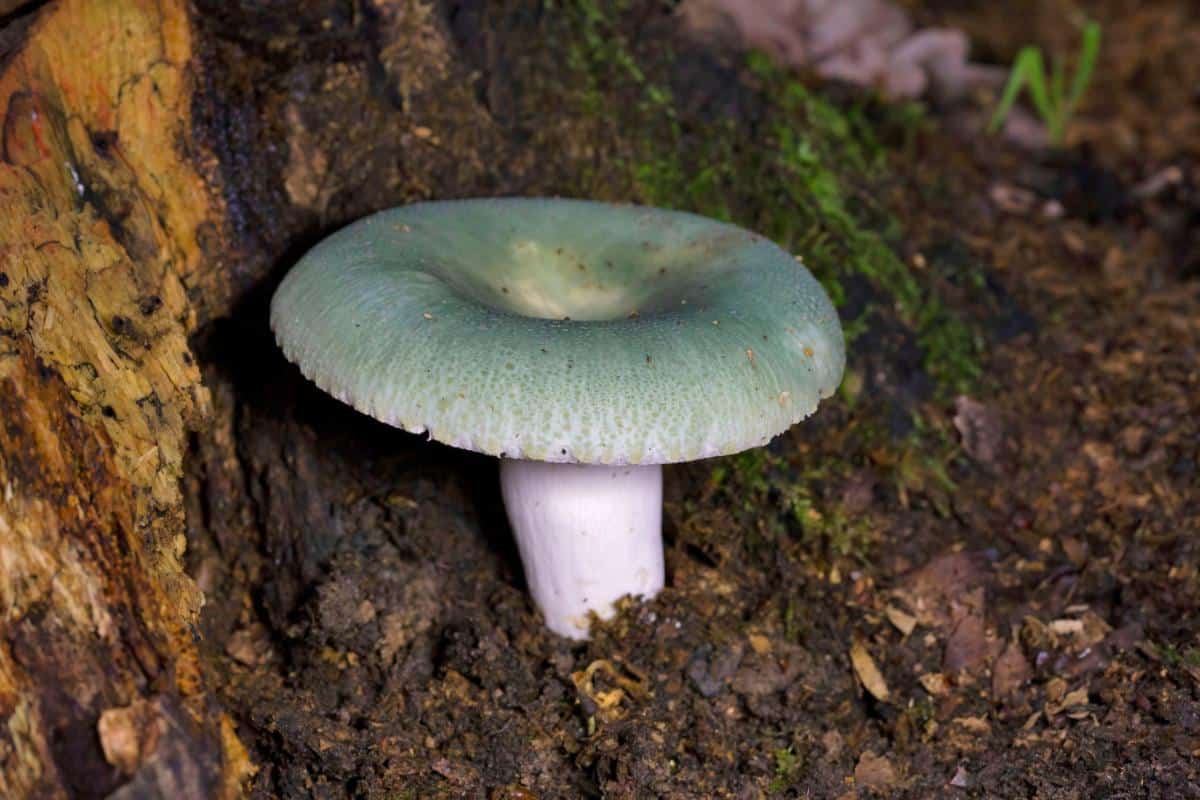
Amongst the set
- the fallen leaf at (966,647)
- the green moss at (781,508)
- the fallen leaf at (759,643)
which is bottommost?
the fallen leaf at (966,647)

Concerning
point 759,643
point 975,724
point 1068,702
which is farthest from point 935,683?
point 759,643

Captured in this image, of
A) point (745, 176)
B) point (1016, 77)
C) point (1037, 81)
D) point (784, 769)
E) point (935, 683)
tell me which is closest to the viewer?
point (784, 769)

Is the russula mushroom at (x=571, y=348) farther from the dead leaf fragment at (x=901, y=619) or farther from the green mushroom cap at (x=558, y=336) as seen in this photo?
the dead leaf fragment at (x=901, y=619)

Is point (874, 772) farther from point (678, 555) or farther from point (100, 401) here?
point (100, 401)

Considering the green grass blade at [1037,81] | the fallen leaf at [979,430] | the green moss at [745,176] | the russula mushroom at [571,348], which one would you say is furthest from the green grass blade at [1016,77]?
the russula mushroom at [571,348]

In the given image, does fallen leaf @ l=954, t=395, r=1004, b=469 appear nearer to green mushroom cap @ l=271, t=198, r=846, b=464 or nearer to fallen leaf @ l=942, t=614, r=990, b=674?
fallen leaf @ l=942, t=614, r=990, b=674

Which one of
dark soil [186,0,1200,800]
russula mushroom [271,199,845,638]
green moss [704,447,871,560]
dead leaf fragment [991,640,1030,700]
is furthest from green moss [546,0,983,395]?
dead leaf fragment [991,640,1030,700]
